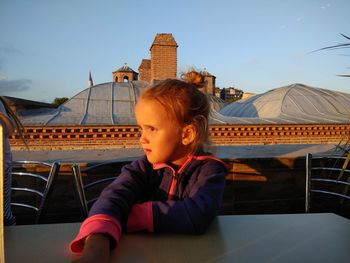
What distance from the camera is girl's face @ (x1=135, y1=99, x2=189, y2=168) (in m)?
1.27

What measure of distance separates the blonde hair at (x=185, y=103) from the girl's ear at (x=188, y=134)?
0.01 m

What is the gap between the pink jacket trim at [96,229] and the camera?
0.89 meters

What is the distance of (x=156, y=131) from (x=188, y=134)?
→ 170mm

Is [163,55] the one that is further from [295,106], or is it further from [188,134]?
[188,134]

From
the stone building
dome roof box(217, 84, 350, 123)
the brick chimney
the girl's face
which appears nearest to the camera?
the girl's face

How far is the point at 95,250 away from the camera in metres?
0.82

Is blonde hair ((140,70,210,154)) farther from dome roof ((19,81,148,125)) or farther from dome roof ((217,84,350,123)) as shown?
dome roof ((217,84,350,123))

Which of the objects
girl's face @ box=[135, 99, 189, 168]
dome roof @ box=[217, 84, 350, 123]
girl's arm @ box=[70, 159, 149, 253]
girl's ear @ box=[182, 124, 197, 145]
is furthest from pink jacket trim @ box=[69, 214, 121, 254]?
dome roof @ box=[217, 84, 350, 123]

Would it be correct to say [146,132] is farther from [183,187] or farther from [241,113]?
[241,113]

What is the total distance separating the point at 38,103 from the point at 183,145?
34.3ft

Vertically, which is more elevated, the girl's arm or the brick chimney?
the brick chimney

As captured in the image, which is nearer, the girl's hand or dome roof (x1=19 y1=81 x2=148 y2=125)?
the girl's hand

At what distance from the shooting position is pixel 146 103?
131 centimetres

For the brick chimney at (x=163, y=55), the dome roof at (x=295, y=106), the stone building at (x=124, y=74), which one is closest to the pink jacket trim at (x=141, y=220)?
the dome roof at (x=295, y=106)
